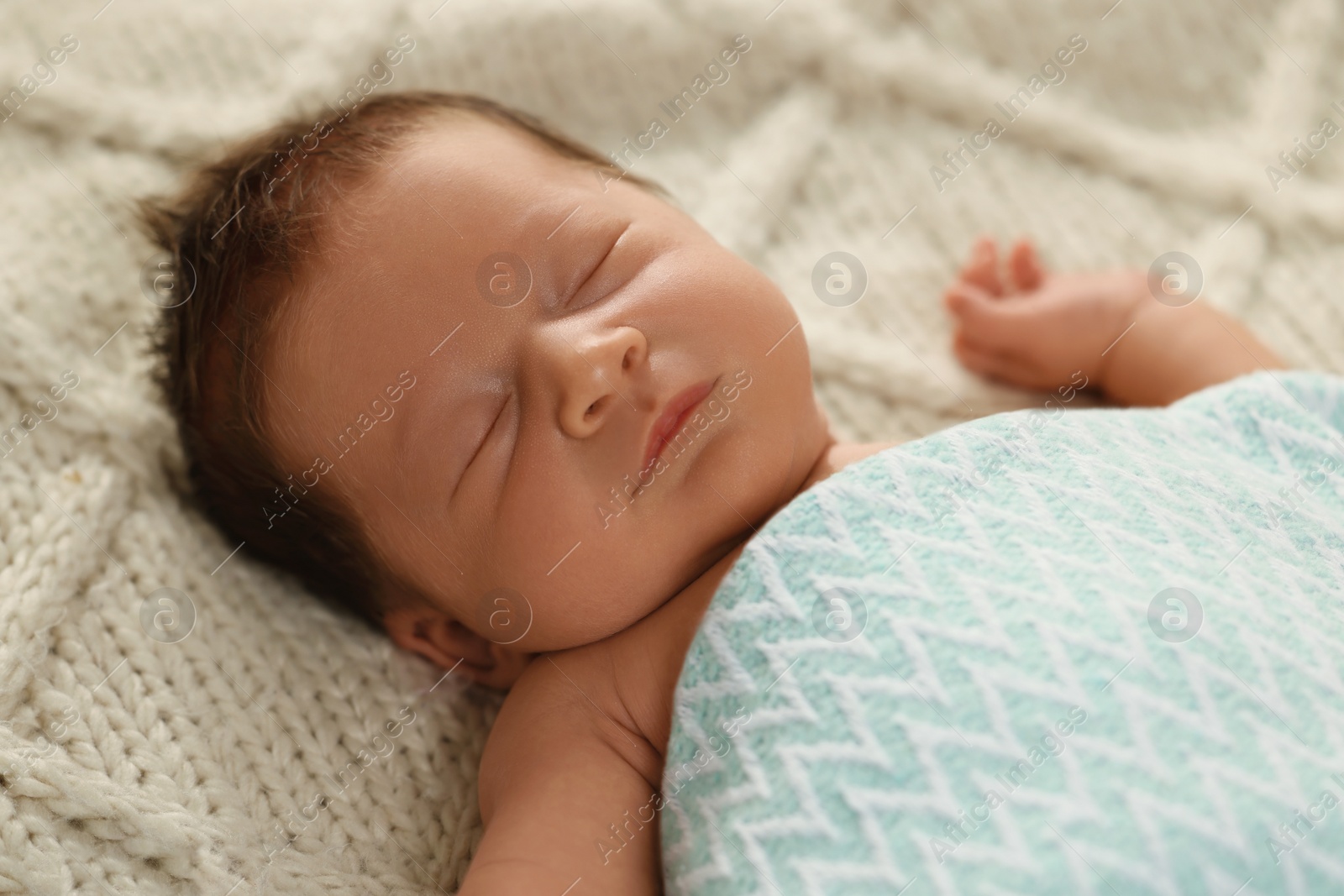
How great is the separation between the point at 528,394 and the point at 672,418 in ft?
0.47

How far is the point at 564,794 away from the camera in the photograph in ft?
3.17

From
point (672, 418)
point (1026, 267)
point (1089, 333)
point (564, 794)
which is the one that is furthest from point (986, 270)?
point (564, 794)

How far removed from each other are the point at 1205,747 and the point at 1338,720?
12cm

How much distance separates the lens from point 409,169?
1.08m

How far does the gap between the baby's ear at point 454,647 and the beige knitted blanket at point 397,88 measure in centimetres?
3

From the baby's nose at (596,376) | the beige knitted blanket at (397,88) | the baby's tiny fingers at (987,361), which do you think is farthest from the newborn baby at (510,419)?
the baby's tiny fingers at (987,361)

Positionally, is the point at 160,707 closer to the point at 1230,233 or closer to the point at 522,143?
the point at 522,143

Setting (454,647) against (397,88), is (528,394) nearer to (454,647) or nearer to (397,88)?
(454,647)

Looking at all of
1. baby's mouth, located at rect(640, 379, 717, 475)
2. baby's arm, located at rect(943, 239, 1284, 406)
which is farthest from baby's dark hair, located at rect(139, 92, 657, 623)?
baby's arm, located at rect(943, 239, 1284, 406)

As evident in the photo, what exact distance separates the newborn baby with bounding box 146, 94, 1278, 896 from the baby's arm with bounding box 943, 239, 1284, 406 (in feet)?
1.27

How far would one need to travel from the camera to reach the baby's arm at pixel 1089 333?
1325 millimetres

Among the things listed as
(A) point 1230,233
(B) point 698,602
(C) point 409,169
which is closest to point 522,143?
(C) point 409,169

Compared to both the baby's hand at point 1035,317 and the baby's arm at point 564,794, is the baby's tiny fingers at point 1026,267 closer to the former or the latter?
the baby's hand at point 1035,317

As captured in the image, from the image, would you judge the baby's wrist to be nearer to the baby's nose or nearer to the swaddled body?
the swaddled body
